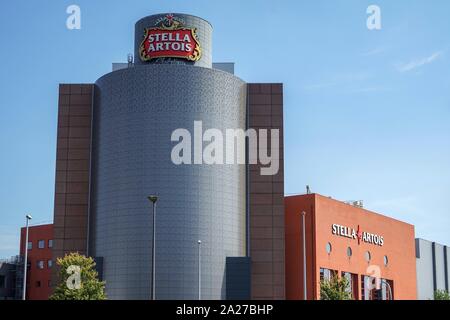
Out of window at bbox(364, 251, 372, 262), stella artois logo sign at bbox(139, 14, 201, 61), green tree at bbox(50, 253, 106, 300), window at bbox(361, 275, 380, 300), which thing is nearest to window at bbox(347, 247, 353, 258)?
window at bbox(364, 251, 372, 262)

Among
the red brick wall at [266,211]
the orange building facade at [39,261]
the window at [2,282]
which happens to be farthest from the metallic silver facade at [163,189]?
the window at [2,282]

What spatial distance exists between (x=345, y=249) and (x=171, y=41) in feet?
116

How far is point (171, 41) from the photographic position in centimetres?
8662

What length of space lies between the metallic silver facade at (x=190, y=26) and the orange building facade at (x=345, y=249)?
20976 millimetres

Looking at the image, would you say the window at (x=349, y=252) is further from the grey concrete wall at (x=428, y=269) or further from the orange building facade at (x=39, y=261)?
the orange building facade at (x=39, y=261)

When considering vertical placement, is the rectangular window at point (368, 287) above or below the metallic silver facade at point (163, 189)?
below

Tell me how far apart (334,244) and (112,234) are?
93.1ft

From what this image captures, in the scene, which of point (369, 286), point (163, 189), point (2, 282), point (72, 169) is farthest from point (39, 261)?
point (369, 286)

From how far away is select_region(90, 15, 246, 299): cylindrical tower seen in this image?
80.7 m

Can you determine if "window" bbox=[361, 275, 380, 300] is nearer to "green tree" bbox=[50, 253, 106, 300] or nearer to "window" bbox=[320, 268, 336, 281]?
"window" bbox=[320, 268, 336, 281]

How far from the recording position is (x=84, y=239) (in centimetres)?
Answer: 8769

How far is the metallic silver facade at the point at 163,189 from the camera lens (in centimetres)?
8069

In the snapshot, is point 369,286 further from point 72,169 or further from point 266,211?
point 72,169

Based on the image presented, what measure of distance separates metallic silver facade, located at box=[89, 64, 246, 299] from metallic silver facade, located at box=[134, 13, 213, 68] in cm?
229
